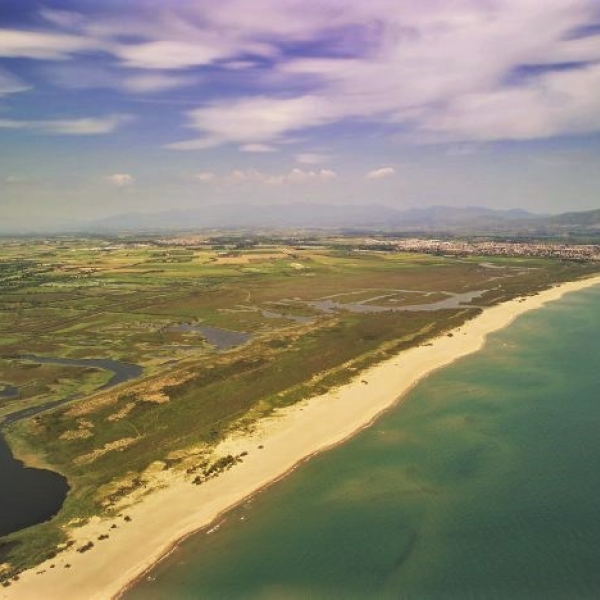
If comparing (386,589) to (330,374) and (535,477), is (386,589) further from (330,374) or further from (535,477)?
(330,374)

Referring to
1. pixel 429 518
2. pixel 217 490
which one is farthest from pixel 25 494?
pixel 429 518

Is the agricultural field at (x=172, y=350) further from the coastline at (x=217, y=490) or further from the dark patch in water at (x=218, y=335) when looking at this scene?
the coastline at (x=217, y=490)

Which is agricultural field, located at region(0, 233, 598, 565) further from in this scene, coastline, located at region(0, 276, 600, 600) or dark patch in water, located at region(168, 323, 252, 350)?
coastline, located at region(0, 276, 600, 600)

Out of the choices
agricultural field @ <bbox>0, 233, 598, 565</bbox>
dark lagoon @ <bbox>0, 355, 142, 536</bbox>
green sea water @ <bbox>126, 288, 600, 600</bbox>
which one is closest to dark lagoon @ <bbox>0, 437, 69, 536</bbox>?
dark lagoon @ <bbox>0, 355, 142, 536</bbox>

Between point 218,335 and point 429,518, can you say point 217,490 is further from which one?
point 218,335

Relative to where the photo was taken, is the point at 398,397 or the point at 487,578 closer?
the point at 487,578

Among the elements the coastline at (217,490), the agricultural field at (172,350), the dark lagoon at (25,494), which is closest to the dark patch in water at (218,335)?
the agricultural field at (172,350)

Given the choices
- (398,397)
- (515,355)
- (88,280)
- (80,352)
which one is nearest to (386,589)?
(398,397)

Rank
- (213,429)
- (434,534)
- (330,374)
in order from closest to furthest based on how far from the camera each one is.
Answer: (434,534)
(213,429)
(330,374)
